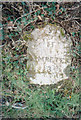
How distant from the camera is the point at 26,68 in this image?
2.54 m

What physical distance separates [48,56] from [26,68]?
381mm

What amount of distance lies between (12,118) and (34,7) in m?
1.76

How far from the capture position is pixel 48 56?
252 cm

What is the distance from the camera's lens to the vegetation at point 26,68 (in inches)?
96.3

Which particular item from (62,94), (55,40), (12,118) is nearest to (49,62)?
(55,40)

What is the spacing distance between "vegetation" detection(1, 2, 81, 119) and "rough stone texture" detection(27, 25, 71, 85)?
0.08 meters

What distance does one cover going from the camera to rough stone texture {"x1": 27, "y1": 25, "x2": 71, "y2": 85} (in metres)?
2.49

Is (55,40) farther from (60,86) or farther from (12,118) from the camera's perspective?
(12,118)

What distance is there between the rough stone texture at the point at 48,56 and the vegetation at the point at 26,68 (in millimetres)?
81

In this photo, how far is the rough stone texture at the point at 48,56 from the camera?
2486 millimetres

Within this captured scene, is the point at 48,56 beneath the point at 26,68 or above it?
above

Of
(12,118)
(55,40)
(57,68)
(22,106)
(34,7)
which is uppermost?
(34,7)

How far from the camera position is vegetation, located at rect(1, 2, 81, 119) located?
2.45m

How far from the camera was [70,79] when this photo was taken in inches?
102
